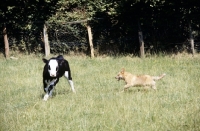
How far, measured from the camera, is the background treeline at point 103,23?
61.0 ft

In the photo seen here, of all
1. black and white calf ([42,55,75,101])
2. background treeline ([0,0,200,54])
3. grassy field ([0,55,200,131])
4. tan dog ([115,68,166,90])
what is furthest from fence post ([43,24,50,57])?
tan dog ([115,68,166,90])

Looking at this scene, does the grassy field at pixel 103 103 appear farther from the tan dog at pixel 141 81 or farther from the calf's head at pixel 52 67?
the calf's head at pixel 52 67

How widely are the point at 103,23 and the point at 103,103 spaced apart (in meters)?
12.4

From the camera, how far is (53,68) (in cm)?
1009

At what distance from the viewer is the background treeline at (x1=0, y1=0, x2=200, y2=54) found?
18.6 meters

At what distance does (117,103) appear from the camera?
8703 mm

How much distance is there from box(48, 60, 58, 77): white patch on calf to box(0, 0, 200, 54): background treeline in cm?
877

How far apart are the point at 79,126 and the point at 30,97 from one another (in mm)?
3869

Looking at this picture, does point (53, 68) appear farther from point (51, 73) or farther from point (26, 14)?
point (26, 14)

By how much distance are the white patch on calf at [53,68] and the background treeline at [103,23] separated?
28.8ft

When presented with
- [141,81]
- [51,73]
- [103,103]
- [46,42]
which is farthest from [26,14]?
[103,103]

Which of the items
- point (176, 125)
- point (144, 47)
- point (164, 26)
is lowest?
point (176, 125)

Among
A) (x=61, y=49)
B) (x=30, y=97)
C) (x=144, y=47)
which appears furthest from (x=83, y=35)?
(x=30, y=97)

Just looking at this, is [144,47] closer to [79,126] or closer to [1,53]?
[1,53]
